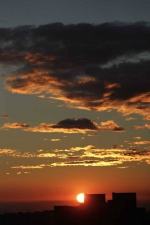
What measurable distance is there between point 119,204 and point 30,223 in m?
66.2

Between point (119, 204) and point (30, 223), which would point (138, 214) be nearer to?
point (119, 204)

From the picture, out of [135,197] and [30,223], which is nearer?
[135,197]

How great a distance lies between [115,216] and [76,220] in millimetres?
14393

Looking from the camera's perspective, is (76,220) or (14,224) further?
(14,224)

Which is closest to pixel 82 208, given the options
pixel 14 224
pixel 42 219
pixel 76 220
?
pixel 76 220

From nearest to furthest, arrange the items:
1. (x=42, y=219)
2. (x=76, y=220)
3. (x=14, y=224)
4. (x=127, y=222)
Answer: (x=127, y=222) → (x=76, y=220) → (x=42, y=219) → (x=14, y=224)

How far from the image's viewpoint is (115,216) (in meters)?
136

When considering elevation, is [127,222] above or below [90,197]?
below

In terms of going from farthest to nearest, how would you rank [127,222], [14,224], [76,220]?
[14,224]
[76,220]
[127,222]

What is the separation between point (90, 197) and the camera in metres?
146

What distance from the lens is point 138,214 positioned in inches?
5320

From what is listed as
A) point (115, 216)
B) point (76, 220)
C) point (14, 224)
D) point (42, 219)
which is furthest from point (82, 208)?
point (14, 224)

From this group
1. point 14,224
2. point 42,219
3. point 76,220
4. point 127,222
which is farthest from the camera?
point 14,224

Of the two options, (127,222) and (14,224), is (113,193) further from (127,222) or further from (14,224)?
(14,224)
